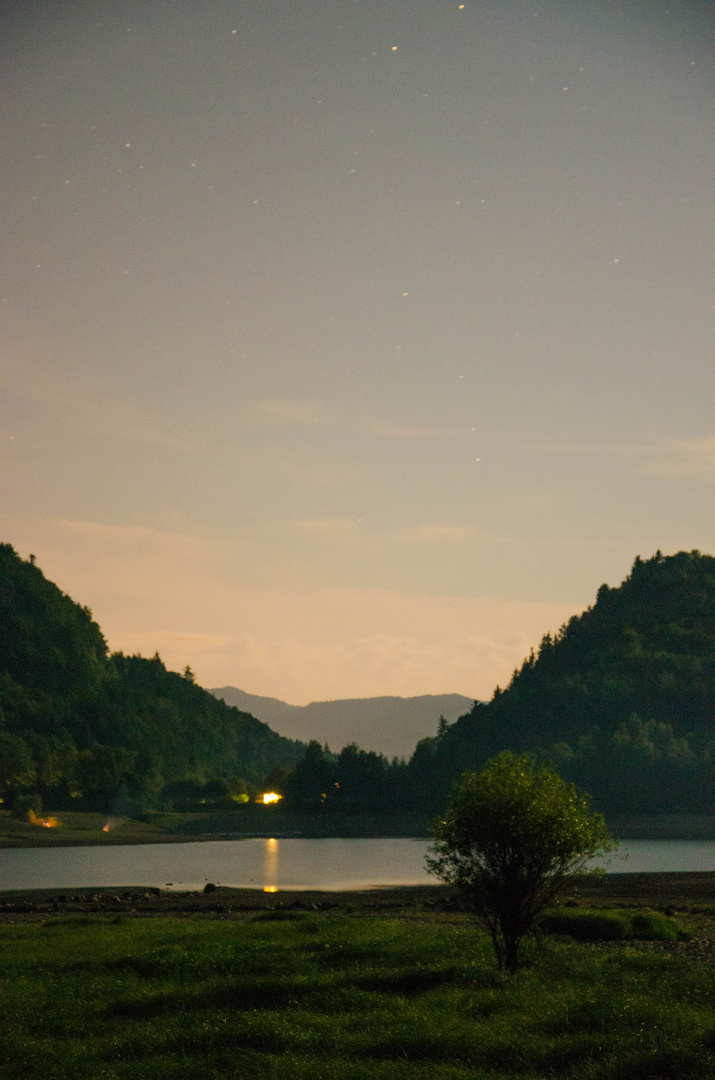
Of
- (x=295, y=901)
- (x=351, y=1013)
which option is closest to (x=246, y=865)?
(x=295, y=901)

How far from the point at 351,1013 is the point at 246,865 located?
380 feet

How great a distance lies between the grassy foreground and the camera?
16844mm

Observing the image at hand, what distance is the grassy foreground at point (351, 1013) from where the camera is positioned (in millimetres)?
16844

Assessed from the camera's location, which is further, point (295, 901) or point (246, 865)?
point (246, 865)

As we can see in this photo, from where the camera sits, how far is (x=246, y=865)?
132 meters

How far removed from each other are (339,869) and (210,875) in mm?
18975

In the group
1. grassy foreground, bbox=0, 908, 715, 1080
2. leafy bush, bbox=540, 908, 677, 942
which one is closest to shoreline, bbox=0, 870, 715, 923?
leafy bush, bbox=540, 908, 677, 942

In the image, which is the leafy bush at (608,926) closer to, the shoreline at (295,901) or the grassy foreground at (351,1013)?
the grassy foreground at (351,1013)

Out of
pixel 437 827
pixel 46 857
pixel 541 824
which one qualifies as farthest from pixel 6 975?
pixel 46 857

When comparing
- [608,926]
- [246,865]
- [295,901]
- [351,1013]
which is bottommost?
[246,865]

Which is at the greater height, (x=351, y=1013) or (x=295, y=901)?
(x=351, y=1013)

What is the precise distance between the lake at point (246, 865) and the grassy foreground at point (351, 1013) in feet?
192

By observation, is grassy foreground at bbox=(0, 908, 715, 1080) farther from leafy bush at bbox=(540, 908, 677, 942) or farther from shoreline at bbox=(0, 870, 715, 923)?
shoreline at bbox=(0, 870, 715, 923)

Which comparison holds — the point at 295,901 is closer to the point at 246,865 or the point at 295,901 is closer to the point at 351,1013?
the point at 351,1013
